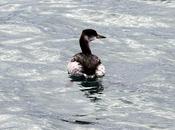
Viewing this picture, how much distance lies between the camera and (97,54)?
101 ft

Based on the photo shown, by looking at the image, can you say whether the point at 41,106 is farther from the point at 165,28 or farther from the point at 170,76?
the point at 165,28

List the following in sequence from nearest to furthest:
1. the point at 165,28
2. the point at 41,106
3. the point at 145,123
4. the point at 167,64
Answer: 1. the point at 145,123
2. the point at 41,106
3. the point at 167,64
4. the point at 165,28

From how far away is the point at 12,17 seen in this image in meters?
37.5

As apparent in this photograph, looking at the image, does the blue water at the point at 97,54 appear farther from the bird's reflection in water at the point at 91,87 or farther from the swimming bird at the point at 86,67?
the swimming bird at the point at 86,67

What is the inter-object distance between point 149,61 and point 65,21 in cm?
861

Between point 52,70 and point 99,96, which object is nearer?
point 99,96

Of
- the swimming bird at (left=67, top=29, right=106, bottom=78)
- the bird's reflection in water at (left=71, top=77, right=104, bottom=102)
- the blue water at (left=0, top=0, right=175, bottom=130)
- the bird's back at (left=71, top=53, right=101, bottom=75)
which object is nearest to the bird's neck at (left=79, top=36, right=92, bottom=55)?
the blue water at (left=0, top=0, right=175, bottom=130)

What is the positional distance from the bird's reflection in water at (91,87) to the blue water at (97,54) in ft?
0.10

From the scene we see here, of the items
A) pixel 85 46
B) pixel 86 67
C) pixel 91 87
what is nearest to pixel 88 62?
pixel 86 67

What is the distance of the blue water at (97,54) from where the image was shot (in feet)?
70.2

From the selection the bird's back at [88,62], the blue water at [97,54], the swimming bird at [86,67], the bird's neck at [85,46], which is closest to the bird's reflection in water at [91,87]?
the blue water at [97,54]

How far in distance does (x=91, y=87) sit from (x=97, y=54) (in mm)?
5517

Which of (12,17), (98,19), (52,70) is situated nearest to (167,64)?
(52,70)

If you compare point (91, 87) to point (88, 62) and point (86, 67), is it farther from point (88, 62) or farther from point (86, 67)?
point (88, 62)
